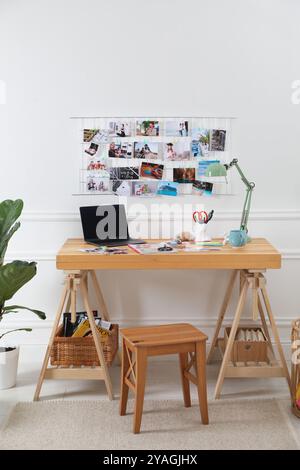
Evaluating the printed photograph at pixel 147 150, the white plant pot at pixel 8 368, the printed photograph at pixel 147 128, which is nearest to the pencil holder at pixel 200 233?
the printed photograph at pixel 147 150

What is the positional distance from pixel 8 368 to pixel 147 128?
164 cm

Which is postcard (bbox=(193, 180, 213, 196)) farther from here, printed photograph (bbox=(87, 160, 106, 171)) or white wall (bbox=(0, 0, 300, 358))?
printed photograph (bbox=(87, 160, 106, 171))

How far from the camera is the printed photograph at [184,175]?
12.4ft

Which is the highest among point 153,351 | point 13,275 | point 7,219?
point 7,219

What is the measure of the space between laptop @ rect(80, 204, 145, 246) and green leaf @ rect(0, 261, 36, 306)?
1.72 feet

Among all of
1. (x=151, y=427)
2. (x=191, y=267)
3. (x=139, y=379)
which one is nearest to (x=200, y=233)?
(x=191, y=267)

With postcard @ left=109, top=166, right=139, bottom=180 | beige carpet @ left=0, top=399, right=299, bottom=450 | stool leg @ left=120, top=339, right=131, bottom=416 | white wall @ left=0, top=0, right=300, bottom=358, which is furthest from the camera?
postcard @ left=109, top=166, right=139, bottom=180

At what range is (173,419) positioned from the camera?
Result: 303 cm

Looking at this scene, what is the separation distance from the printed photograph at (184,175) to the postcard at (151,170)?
0.09 metres

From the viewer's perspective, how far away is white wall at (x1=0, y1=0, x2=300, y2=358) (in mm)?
3658

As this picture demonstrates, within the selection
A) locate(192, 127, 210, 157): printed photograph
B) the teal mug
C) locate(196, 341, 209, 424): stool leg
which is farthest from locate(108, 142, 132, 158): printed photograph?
locate(196, 341, 209, 424): stool leg

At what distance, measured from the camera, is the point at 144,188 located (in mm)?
3781

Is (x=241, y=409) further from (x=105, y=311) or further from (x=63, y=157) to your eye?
(x=63, y=157)

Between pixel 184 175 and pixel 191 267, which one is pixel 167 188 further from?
pixel 191 267
